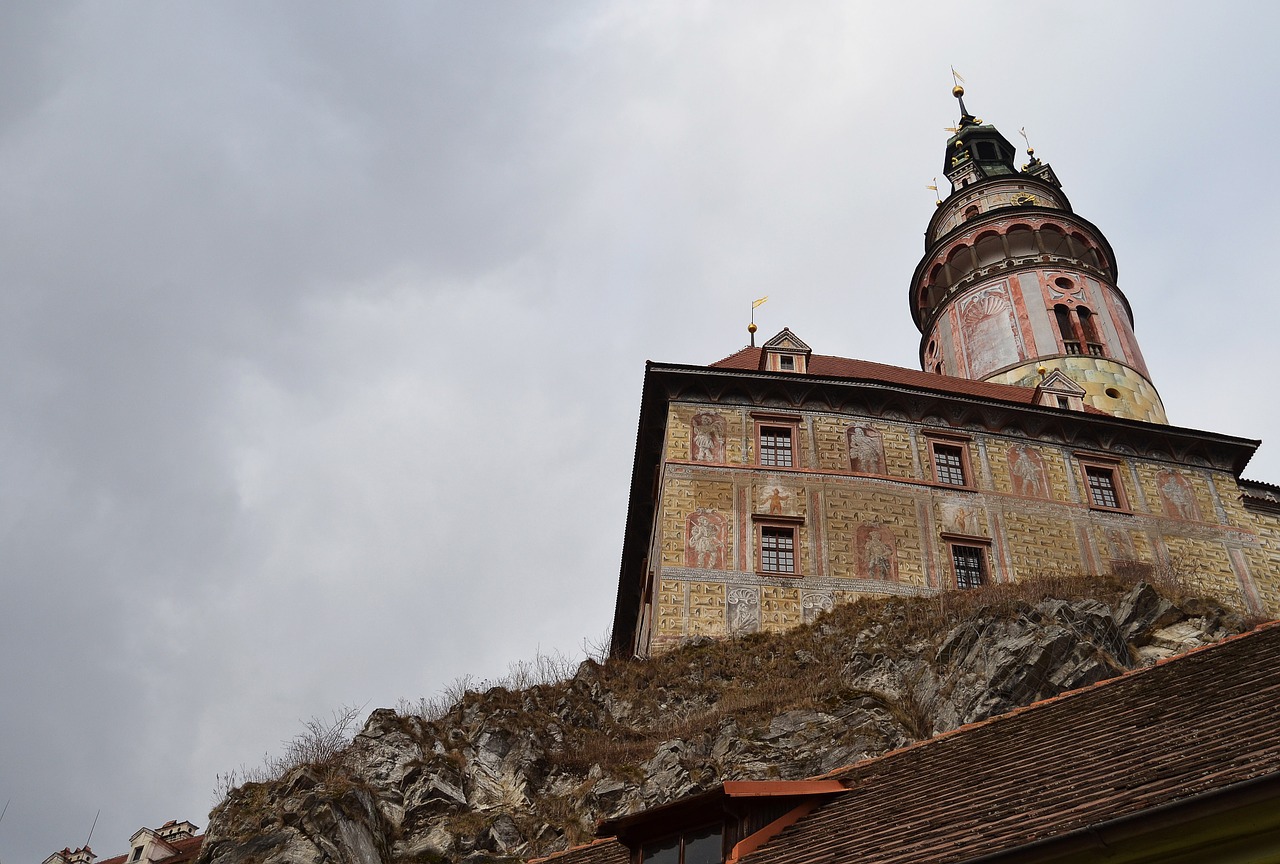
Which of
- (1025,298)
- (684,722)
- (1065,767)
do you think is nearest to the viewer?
(1065,767)

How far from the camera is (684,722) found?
74.0ft

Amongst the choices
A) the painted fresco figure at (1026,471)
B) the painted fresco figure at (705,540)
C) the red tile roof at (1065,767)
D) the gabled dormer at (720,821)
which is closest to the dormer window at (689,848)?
the gabled dormer at (720,821)

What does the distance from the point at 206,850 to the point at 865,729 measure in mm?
10295

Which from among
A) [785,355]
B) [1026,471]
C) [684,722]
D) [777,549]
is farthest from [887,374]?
[684,722]

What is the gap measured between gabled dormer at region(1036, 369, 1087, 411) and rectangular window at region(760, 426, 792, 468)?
27.3 feet

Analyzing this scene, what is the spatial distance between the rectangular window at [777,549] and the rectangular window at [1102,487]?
8.91 metres

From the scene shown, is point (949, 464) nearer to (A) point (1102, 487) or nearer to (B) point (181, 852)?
(A) point (1102, 487)

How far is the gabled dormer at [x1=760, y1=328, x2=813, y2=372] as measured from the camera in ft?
108

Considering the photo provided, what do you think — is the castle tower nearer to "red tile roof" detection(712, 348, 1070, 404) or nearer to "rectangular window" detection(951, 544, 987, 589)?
"red tile roof" detection(712, 348, 1070, 404)

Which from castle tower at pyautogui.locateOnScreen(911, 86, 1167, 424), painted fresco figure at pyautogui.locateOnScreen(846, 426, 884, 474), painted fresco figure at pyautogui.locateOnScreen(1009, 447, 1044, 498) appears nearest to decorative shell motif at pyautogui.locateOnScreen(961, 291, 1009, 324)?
castle tower at pyautogui.locateOnScreen(911, 86, 1167, 424)

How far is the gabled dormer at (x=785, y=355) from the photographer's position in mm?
32778

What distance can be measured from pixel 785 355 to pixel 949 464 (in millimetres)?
5500

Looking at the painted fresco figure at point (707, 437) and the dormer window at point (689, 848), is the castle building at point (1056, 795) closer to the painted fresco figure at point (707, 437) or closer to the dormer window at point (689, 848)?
the dormer window at point (689, 848)

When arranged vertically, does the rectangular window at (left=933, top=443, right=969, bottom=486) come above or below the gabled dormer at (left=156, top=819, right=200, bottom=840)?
above
